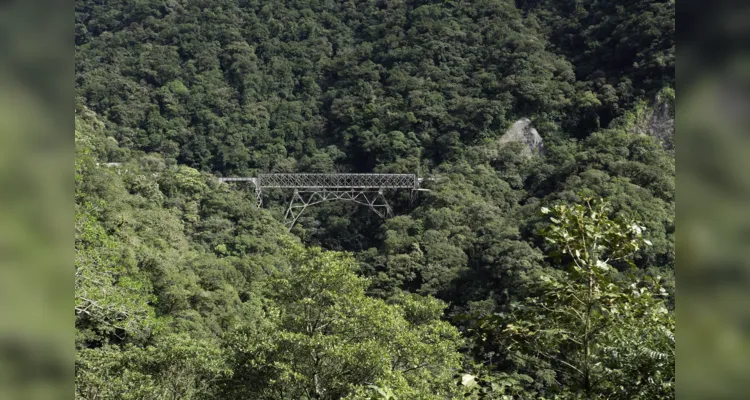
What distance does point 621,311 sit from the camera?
6.38 ft

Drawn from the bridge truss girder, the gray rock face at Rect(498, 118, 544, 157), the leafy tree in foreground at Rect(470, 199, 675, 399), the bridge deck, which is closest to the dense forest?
the leafy tree in foreground at Rect(470, 199, 675, 399)

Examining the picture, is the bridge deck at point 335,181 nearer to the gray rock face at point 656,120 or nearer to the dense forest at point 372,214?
the dense forest at point 372,214

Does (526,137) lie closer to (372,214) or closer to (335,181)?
(372,214)

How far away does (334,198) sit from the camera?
2358 cm

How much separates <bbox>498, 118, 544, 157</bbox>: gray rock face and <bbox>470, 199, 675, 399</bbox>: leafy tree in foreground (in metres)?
21.9

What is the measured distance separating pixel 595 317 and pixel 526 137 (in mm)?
22895

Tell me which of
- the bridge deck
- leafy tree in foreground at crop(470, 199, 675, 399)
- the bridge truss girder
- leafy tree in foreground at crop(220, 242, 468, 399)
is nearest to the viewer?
leafy tree in foreground at crop(470, 199, 675, 399)

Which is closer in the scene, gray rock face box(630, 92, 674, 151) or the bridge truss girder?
gray rock face box(630, 92, 674, 151)

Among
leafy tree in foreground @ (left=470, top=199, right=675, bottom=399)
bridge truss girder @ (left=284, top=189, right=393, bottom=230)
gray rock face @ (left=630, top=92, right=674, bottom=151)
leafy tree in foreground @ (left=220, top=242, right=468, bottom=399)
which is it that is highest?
gray rock face @ (left=630, top=92, right=674, bottom=151)

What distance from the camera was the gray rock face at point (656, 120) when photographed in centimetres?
2145

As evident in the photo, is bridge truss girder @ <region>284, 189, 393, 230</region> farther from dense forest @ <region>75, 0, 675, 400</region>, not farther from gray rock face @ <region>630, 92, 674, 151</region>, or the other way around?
gray rock face @ <region>630, 92, 674, 151</region>

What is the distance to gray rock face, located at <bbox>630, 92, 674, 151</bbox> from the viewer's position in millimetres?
21453
